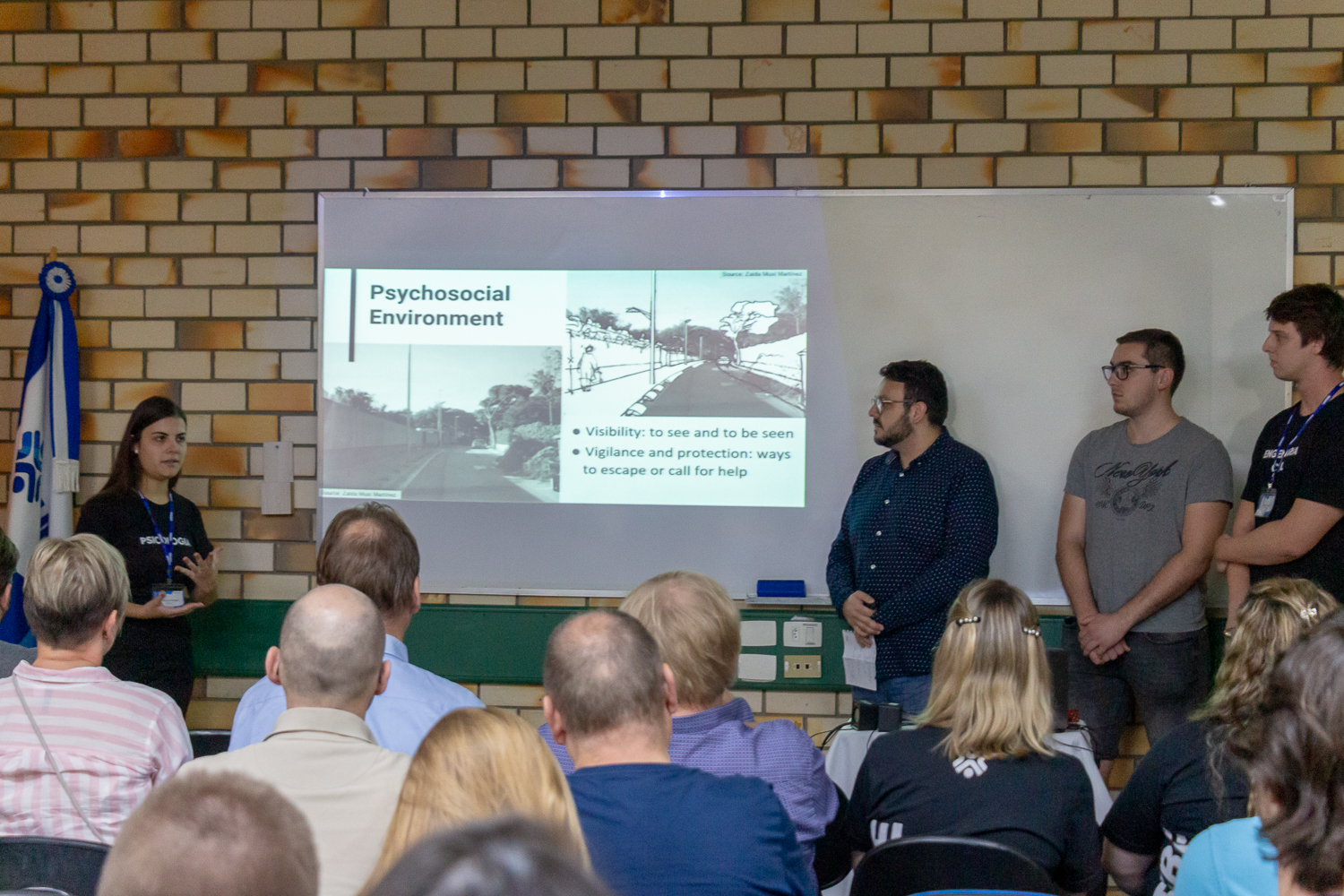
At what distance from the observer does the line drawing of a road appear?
3557 millimetres

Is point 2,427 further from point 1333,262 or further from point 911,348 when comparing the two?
point 1333,262

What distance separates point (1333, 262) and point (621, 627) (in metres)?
3.13

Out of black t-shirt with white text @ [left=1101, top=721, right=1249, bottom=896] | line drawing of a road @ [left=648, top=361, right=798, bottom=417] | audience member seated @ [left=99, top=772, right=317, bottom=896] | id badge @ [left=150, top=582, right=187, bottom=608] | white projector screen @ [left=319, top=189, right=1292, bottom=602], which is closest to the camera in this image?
audience member seated @ [left=99, top=772, right=317, bottom=896]

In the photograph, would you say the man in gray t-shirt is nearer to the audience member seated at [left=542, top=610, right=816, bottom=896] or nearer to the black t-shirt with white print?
the black t-shirt with white print

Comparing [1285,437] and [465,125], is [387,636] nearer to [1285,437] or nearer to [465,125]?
[465,125]

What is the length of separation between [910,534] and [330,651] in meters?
2.11

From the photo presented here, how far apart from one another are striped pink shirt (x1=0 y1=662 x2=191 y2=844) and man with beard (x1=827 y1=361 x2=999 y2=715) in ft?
6.84

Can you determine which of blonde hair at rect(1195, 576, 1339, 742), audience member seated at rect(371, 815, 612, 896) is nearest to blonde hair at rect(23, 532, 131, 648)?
audience member seated at rect(371, 815, 612, 896)

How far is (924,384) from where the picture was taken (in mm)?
3322

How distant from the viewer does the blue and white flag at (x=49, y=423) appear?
3.59 metres

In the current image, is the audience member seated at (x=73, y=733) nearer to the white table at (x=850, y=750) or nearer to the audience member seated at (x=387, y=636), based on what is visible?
the audience member seated at (x=387, y=636)

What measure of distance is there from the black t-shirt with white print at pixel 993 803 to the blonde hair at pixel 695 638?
0.35 m

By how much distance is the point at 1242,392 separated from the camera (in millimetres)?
3426

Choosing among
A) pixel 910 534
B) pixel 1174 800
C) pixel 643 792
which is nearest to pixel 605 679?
pixel 643 792
